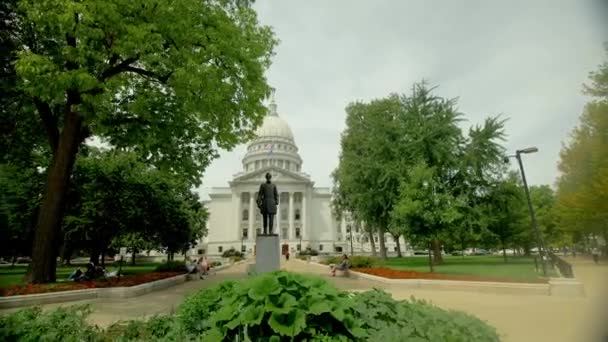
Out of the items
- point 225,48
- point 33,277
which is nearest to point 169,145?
point 225,48

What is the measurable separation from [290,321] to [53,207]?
46.3 feet

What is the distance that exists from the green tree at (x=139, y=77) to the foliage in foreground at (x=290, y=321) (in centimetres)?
863

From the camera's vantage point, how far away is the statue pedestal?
41.3ft

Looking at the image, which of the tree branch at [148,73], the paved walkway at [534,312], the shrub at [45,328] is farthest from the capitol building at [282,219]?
the shrub at [45,328]

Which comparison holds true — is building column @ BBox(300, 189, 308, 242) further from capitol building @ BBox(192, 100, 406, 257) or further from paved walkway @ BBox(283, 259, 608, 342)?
paved walkway @ BBox(283, 259, 608, 342)

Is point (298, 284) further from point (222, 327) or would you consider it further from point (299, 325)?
point (222, 327)

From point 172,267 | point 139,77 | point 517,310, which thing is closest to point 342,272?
point 172,267

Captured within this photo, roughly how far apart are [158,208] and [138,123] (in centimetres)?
1125

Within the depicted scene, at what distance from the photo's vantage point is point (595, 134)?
10469 mm

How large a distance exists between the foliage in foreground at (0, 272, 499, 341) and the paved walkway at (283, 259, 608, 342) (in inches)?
47.2

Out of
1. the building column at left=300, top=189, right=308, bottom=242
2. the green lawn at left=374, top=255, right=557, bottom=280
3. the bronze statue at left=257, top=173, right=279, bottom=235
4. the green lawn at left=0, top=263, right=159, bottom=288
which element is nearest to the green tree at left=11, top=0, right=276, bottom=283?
the bronze statue at left=257, top=173, right=279, bottom=235

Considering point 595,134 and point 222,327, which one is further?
point 595,134

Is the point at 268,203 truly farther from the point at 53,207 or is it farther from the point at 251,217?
the point at 251,217

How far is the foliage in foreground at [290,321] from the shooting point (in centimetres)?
362
